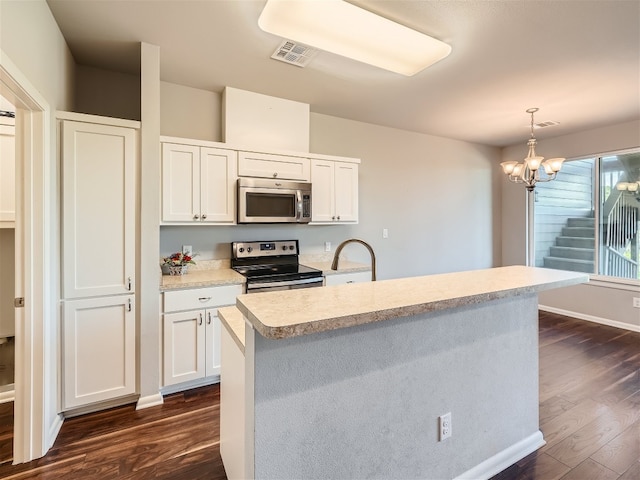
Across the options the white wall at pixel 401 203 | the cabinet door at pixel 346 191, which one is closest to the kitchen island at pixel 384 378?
the cabinet door at pixel 346 191

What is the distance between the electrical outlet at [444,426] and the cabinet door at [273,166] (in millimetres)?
2346

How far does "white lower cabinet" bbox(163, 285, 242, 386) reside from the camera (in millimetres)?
2443

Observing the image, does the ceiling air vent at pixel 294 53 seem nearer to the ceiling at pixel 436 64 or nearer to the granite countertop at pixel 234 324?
the ceiling at pixel 436 64

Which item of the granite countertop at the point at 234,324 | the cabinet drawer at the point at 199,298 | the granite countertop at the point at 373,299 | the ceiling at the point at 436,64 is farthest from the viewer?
the cabinet drawer at the point at 199,298

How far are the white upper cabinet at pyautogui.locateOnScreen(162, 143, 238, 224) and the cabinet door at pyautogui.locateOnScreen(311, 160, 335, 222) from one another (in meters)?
0.82

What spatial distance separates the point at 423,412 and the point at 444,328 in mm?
379

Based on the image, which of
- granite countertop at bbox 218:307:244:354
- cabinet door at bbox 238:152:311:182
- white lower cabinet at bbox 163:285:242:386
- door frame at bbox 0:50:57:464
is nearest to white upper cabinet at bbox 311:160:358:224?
cabinet door at bbox 238:152:311:182

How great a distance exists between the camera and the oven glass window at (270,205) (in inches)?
116

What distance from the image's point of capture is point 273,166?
10.1 feet

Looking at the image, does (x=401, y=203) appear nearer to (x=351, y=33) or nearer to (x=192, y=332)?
(x=351, y=33)

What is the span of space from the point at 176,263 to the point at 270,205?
97 cm

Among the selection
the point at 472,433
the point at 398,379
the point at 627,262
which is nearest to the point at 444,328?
the point at 398,379

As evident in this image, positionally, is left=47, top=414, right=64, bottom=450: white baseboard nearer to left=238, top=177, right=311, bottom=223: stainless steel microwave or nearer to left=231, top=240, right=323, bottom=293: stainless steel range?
left=231, top=240, right=323, bottom=293: stainless steel range

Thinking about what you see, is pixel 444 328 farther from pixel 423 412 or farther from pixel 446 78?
pixel 446 78
